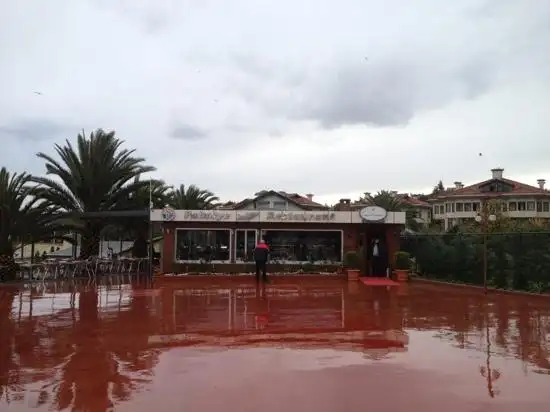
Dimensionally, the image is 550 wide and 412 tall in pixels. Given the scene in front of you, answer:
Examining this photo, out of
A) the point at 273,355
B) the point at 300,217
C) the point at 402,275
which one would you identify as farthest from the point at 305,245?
the point at 273,355

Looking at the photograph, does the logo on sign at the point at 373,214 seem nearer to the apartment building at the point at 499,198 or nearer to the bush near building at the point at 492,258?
the bush near building at the point at 492,258

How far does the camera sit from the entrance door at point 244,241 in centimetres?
2411

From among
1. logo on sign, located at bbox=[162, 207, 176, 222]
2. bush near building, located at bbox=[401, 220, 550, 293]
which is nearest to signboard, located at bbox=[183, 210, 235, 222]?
logo on sign, located at bbox=[162, 207, 176, 222]

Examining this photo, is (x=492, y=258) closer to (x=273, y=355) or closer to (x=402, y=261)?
(x=402, y=261)

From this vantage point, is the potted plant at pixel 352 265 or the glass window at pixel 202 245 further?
the glass window at pixel 202 245

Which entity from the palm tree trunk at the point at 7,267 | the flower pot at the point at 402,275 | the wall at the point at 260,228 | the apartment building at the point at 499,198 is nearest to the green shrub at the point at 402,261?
the flower pot at the point at 402,275

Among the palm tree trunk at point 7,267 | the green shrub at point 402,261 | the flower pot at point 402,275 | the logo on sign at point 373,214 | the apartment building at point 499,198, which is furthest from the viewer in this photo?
the apartment building at point 499,198

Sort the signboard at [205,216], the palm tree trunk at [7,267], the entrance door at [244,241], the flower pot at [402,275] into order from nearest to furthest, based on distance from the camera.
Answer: the palm tree trunk at [7,267]
the flower pot at [402,275]
the signboard at [205,216]
the entrance door at [244,241]

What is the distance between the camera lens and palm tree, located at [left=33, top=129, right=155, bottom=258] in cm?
2488

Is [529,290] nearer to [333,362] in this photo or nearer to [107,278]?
[333,362]

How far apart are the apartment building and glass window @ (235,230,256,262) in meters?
38.2

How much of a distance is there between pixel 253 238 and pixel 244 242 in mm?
416

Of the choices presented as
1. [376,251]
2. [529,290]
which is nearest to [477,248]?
[529,290]

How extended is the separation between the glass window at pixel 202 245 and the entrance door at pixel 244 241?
422 millimetres
